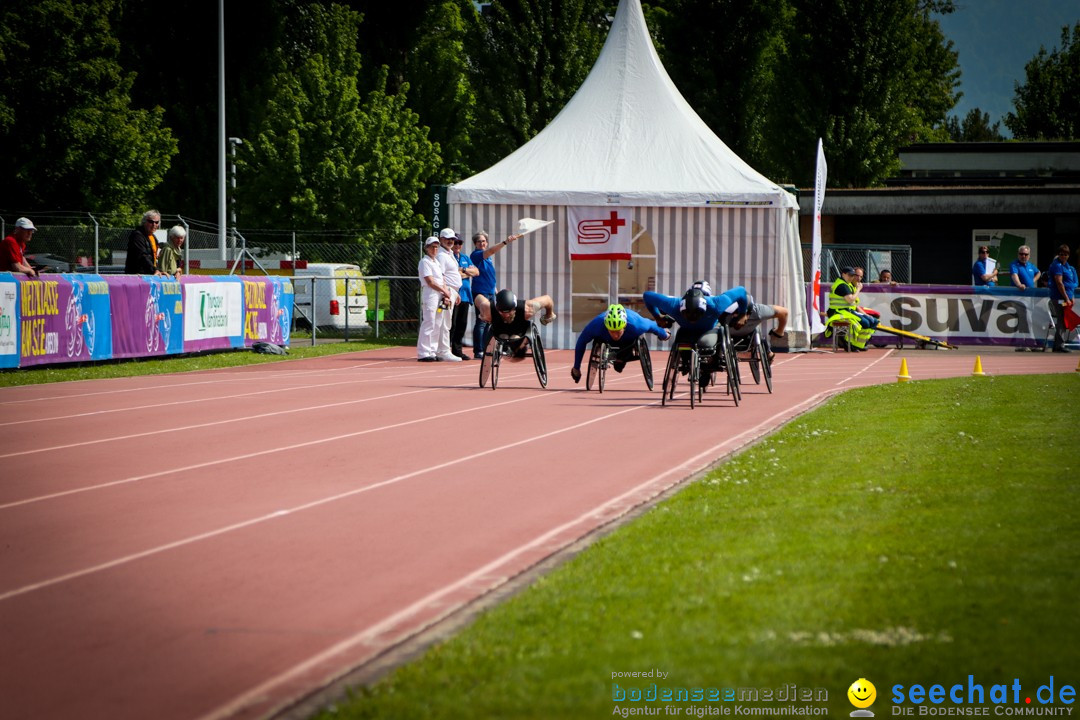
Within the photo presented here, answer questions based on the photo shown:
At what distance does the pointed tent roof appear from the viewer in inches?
1090

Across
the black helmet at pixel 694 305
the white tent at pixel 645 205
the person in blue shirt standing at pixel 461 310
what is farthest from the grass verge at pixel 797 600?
the white tent at pixel 645 205

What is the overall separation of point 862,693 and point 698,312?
36.0 ft

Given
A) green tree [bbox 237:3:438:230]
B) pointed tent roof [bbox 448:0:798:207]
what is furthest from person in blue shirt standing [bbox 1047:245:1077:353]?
green tree [bbox 237:3:438:230]

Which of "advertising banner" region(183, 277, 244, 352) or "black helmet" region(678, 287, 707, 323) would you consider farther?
"advertising banner" region(183, 277, 244, 352)

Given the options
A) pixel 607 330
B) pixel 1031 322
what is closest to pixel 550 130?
pixel 1031 322

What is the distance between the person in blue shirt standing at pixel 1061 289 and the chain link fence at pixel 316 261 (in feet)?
40.4

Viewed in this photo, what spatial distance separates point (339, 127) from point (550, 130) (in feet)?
48.4

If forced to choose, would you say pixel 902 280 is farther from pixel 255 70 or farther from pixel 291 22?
pixel 291 22

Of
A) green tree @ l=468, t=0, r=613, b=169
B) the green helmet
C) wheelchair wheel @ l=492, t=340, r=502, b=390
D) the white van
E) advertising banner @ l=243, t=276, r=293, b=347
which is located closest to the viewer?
the green helmet

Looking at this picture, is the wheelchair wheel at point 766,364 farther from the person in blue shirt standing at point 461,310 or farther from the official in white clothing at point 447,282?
the person in blue shirt standing at point 461,310

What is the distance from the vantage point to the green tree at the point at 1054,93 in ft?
260

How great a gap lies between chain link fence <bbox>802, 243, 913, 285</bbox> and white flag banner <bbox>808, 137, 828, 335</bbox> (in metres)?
4.30

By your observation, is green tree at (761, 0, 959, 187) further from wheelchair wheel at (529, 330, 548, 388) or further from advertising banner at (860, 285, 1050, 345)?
wheelchair wheel at (529, 330, 548, 388)

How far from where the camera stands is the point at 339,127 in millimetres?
42906
